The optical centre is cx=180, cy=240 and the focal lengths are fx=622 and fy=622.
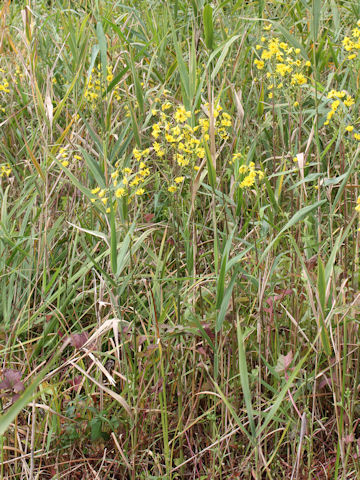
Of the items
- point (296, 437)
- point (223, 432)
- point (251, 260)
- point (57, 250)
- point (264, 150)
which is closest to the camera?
point (296, 437)

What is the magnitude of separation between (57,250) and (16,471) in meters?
0.73

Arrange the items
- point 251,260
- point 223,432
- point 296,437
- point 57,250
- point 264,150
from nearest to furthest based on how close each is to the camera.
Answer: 1. point 296,437
2. point 223,432
3. point 251,260
4. point 57,250
5. point 264,150

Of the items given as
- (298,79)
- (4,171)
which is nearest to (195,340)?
(298,79)

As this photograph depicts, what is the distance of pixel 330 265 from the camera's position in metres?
1.38

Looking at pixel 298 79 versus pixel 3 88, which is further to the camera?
pixel 3 88

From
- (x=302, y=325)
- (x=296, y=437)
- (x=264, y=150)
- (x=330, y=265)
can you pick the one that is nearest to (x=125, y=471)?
(x=296, y=437)

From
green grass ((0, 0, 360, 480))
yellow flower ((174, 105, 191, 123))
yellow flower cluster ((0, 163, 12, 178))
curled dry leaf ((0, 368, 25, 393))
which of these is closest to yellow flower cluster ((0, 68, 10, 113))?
yellow flower cluster ((0, 163, 12, 178))

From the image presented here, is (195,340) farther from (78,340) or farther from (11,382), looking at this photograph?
(11,382)

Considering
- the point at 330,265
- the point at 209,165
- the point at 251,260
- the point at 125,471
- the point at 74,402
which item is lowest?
the point at 125,471

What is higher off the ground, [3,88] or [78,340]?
[3,88]

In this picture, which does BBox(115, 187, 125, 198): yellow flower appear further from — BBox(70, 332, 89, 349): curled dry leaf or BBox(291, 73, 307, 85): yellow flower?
BBox(291, 73, 307, 85): yellow flower

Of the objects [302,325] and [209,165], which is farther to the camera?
[302,325]

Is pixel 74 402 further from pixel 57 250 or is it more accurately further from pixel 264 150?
pixel 264 150

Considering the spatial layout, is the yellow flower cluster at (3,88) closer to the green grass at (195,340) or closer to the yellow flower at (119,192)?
the green grass at (195,340)
